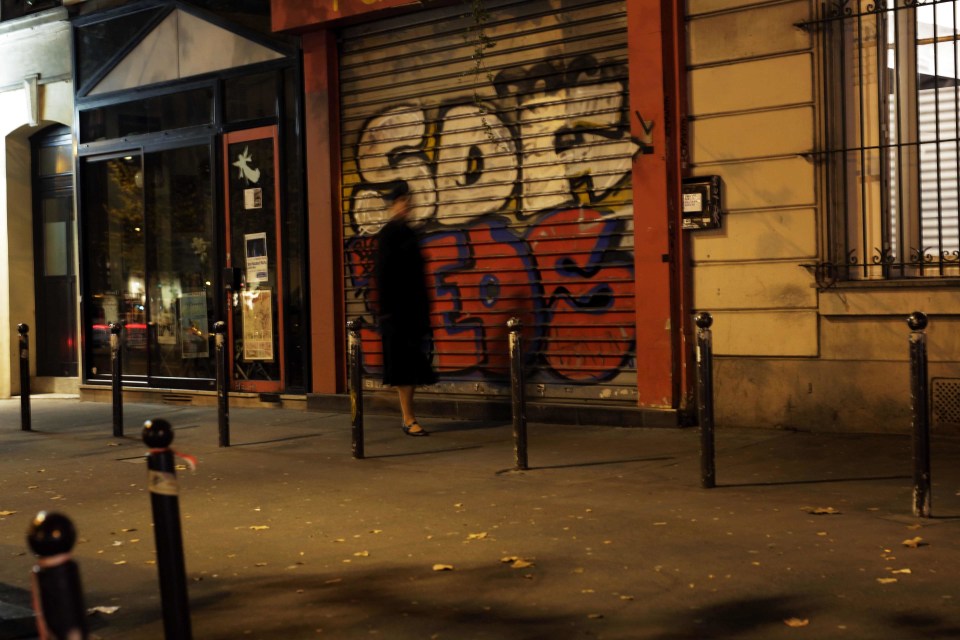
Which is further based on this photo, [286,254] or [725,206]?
[286,254]

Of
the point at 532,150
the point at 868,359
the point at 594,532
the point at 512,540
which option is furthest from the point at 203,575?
the point at 532,150

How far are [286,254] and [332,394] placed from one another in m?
1.82

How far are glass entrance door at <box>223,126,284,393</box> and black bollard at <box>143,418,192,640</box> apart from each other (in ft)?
33.2

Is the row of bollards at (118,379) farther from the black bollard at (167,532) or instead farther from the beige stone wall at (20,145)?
the black bollard at (167,532)

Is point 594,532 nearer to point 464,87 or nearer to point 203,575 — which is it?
Result: point 203,575

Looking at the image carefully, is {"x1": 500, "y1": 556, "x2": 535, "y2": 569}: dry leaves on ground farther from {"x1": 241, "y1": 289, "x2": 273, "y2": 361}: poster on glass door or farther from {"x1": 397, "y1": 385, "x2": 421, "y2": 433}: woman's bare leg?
{"x1": 241, "y1": 289, "x2": 273, "y2": 361}: poster on glass door

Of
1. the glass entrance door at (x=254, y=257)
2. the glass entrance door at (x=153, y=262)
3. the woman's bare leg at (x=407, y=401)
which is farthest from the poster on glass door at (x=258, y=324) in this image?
the woman's bare leg at (x=407, y=401)

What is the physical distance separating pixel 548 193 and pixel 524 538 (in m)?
5.73

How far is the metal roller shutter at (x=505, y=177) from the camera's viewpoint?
36.5 ft

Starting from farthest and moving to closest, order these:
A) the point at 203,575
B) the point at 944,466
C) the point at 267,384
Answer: the point at 267,384
the point at 944,466
the point at 203,575

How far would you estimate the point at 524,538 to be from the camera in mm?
6355

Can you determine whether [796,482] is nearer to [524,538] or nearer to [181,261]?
[524,538]

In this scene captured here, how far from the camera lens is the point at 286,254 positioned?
46.1ft

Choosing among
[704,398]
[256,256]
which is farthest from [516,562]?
Answer: [256,256]
